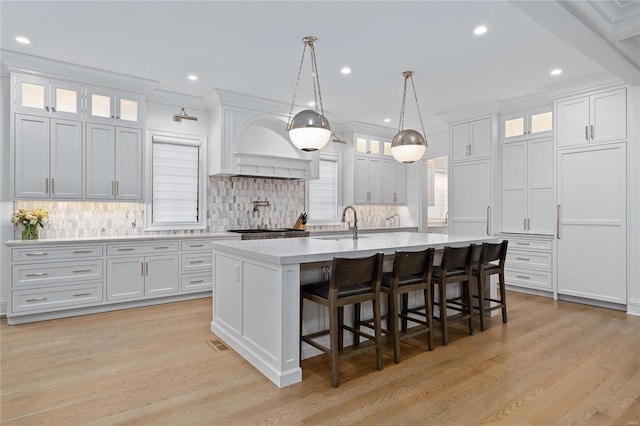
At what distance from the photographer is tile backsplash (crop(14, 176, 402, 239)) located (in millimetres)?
4582

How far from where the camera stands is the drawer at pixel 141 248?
174 inches

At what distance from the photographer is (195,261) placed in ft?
16.5

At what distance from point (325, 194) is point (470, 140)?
2712mm

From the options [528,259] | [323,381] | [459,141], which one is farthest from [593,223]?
[323,381]

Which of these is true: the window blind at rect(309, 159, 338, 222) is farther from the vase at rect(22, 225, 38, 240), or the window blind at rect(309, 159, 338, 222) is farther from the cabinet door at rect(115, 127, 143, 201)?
the vase at rect(22, 225, 38, 240)

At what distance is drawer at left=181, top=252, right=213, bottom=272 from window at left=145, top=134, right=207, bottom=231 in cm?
62

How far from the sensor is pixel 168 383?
8.45 feet

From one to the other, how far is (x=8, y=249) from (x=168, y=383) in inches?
106

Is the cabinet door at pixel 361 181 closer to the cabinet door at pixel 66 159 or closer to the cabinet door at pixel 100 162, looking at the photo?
the cabinet door at pixel 100 162

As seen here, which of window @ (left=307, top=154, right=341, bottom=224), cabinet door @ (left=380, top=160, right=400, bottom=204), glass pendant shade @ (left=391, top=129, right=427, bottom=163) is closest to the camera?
glass pendant shade @ (left=391, top=129, right=427, bottom=163)

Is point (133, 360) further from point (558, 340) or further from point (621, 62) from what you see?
point (621, 62)

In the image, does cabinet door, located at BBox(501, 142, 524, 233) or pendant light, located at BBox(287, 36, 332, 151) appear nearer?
pendant light, located at BBox(287, 36, 332, 151)

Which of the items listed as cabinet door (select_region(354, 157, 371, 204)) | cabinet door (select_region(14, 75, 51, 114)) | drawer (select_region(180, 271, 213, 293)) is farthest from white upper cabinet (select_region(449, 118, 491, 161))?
cabinet door (select_region(14, 75, 51, 114))

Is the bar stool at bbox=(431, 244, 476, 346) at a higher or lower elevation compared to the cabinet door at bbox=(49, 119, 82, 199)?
lower
